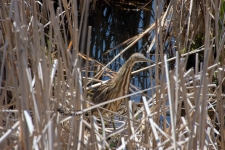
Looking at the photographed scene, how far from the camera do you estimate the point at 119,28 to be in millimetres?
5105

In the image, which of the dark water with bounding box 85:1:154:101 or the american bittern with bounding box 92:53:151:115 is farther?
the dark water with bounding box 85:1:154:101

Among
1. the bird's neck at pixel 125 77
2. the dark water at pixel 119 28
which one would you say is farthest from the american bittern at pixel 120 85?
the dark water at pixel 119 28

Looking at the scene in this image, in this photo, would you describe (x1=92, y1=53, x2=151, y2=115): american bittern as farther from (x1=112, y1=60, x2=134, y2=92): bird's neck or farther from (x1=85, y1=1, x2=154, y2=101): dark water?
(x1=85, y1=1, x2=154, y2=101): dark water

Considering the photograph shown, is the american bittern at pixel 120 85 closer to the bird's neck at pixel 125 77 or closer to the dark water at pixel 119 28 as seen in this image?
the bird's neck at pixel 125 77

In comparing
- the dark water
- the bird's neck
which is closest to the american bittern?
the bird's neck

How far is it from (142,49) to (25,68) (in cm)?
305

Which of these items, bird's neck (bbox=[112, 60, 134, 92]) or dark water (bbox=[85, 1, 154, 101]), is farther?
dark water (bbox=[85, 1, 154, 101])

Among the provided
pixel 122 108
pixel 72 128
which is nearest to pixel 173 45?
pixel 122 108

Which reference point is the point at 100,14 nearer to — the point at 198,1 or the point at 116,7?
the point at 116,7

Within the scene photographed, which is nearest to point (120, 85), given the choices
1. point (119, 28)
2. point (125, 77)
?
point (125, 77)

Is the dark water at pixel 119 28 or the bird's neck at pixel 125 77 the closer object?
the bird's neck at pixel 125 77

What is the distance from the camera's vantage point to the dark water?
4.09 metres

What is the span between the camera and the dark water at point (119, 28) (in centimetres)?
409

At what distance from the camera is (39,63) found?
5.39ft
